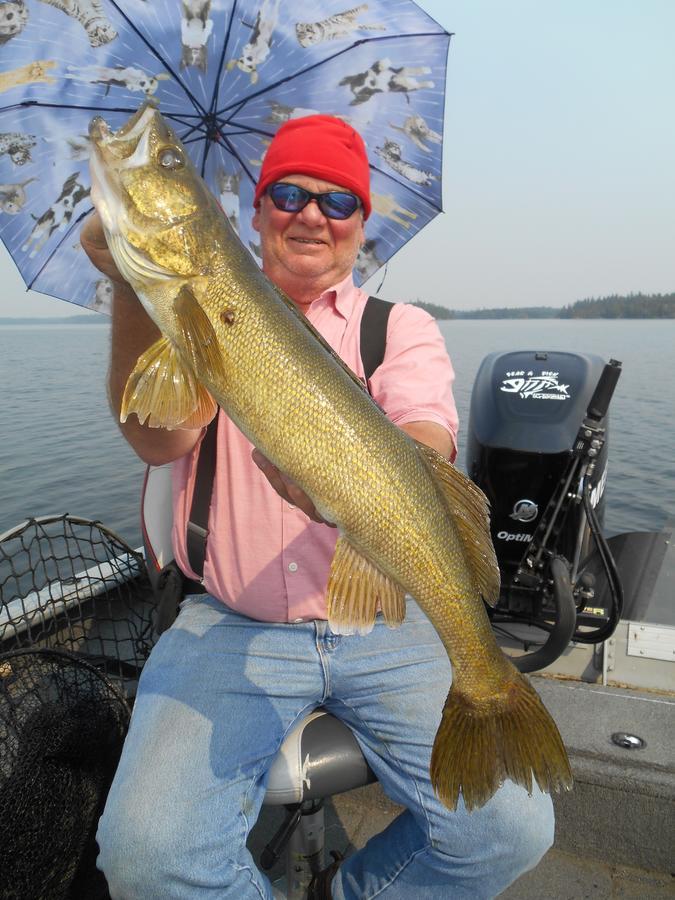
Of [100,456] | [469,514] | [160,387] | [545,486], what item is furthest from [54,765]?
[100,456]

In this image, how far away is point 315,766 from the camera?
2150mm

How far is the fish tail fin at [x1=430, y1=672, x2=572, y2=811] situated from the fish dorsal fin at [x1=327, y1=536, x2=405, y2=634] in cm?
37

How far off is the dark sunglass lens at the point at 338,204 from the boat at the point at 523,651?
55.9 inches

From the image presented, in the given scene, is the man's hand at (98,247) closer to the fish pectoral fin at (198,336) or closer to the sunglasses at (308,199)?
the fish pectoral fin at (198,336)

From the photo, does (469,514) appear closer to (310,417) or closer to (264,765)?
(310,417)

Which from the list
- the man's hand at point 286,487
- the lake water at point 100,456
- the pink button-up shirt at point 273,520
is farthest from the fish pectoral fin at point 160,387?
the lake water at point 100,456

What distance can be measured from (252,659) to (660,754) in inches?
73.4

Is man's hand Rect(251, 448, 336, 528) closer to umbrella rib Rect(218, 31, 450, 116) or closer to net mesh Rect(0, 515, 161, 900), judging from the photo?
net mesh Rect(0, 515, 161, 900)

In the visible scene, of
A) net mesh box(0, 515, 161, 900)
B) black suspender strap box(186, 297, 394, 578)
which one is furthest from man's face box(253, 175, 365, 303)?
net mesh box(0, 515, 161, 900)

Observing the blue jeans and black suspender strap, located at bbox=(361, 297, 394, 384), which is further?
black suspender strap, located at bbox=(361, 297, 394, 384)

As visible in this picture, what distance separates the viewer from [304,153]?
2.78 meters

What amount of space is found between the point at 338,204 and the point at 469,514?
1.63 m

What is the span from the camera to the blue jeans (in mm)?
1896

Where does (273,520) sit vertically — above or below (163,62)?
below
